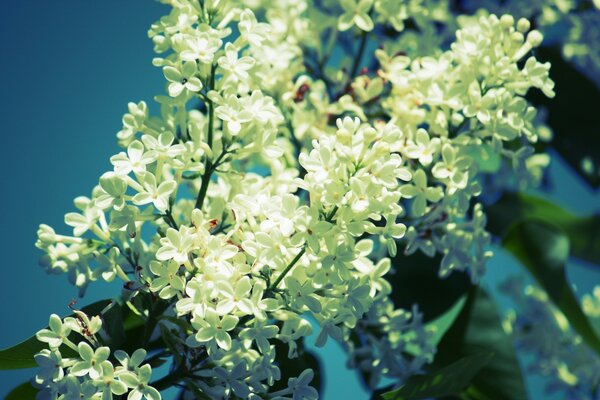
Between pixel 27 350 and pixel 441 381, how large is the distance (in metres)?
0.53

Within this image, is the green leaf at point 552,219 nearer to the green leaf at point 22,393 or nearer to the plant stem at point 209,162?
the plant stem at point 209,162

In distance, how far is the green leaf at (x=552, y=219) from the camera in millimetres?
1552

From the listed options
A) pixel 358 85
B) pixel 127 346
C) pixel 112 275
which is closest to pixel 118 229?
pixel 112 275

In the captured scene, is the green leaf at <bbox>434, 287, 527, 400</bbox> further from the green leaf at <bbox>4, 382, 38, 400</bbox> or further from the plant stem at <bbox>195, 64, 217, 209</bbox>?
the green leaf at <bbox>4, 382, 38, 400</bbox>

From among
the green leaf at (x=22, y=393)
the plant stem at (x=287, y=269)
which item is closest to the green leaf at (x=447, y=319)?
the plant stem at (x=287, y=269)

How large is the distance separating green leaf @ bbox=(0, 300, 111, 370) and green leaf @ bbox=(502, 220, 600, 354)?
737 millimetres

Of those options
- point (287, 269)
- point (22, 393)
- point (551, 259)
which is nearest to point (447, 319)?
point (551, 259)

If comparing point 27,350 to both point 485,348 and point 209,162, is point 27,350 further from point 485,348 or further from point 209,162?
point 485,348

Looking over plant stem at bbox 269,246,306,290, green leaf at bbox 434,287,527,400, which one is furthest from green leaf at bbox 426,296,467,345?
plant stem at bbox 269,246,306,290

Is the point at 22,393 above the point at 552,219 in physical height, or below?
above

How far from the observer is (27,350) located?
93 centimetres

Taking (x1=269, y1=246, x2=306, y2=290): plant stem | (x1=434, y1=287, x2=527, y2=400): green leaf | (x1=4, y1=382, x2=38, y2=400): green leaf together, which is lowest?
(x1=434, y1=287, x2=527, y2=400): green leaf

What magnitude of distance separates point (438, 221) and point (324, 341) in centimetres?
25

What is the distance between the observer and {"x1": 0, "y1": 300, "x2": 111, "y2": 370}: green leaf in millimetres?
921
